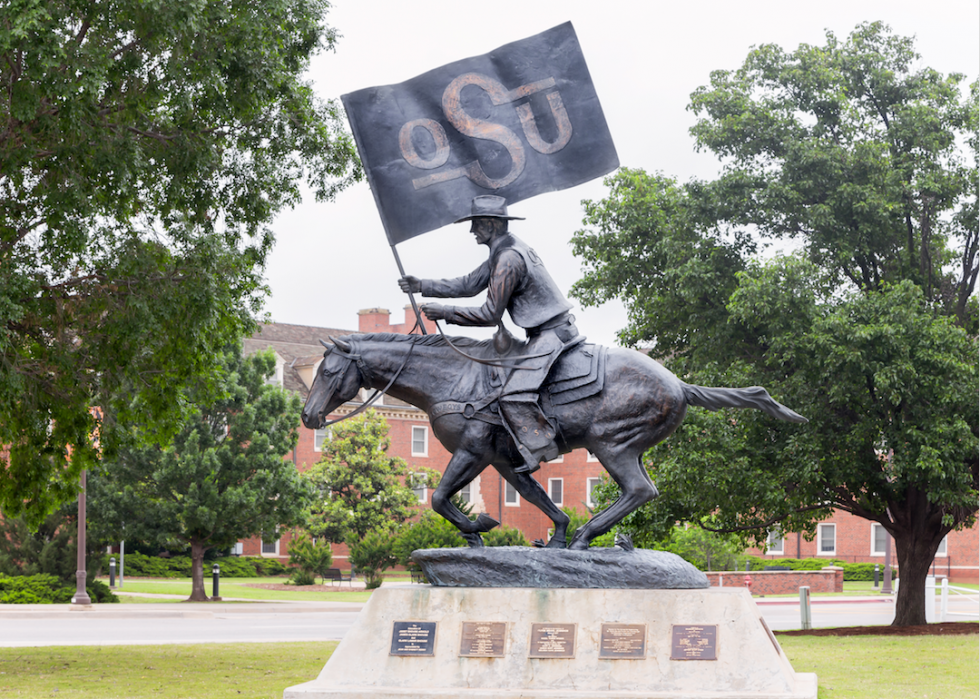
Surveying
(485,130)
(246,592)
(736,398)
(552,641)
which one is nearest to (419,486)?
(246,592)

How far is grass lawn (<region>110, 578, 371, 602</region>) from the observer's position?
34.3 meters

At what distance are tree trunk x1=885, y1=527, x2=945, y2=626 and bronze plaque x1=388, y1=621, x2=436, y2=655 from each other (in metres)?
16.3

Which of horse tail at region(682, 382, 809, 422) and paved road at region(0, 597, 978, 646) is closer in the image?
horse tail at region(682, 382, 809, 422)

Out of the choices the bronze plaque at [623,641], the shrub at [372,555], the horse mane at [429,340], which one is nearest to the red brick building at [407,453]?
the shrub at [372,555]

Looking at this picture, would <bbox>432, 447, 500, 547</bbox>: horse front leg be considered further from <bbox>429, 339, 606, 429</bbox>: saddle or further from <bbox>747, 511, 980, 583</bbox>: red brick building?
<bbox>747, 511, 980, 583</bbox>: red brick building

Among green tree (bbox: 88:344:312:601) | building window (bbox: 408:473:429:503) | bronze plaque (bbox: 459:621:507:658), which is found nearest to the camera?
bronze plaque (bbox: 459:621:507:658)

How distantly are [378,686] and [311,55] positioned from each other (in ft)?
34.4

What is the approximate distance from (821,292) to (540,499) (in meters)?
12.9

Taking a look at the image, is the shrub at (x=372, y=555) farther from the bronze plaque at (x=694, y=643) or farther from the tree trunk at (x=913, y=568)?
the bronze plaque at (x=694, y=643)

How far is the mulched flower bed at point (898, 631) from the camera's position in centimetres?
2170

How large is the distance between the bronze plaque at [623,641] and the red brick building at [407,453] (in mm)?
44629

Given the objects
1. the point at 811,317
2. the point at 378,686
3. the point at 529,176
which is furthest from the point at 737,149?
the point at 378,686

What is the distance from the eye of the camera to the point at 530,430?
29.8ft

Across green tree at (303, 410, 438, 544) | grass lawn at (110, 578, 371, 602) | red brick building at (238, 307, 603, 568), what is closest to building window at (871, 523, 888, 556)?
red brick building at (238, 307, 603, 568)
